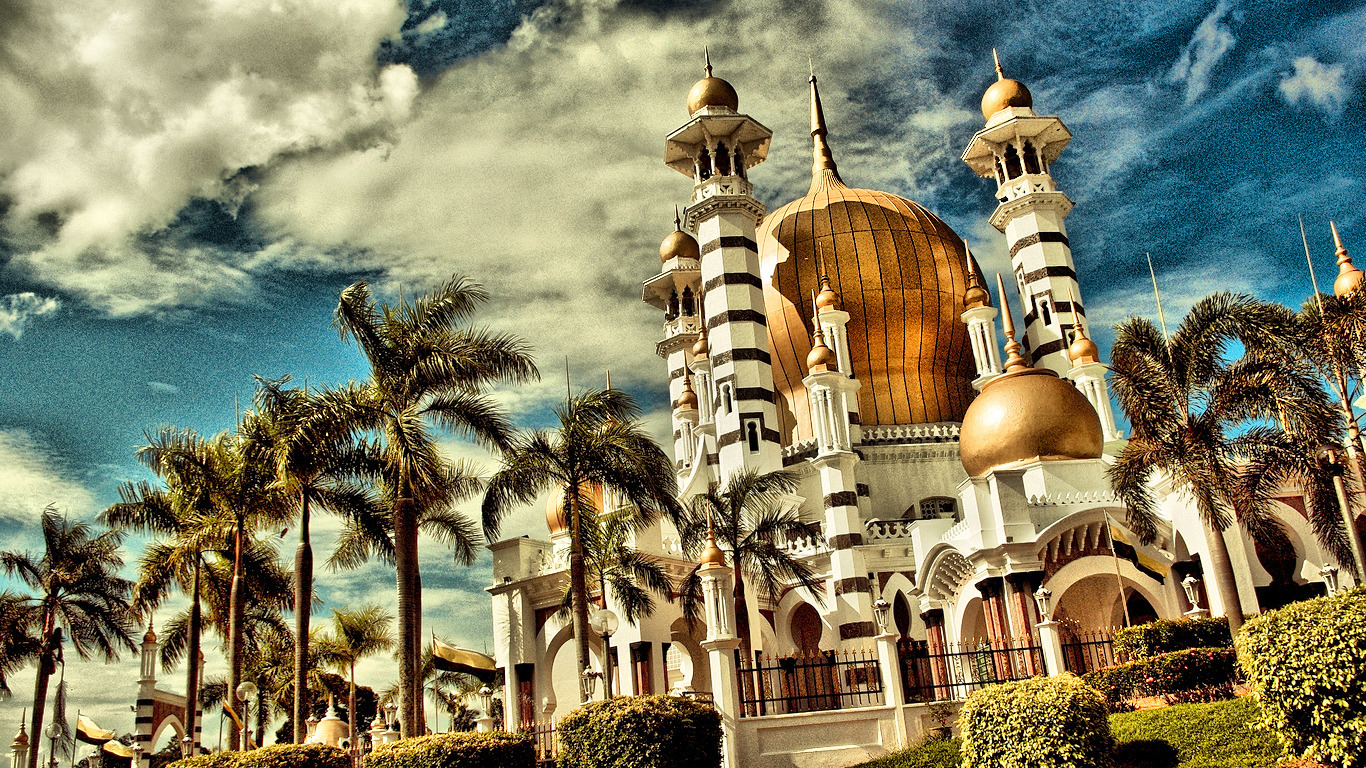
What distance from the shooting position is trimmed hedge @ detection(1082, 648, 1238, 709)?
61.2 ft

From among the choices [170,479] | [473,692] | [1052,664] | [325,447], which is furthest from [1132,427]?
[473,692]

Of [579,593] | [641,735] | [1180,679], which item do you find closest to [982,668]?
[1180,679]

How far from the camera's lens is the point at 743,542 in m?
27.3

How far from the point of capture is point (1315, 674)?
1303 cm

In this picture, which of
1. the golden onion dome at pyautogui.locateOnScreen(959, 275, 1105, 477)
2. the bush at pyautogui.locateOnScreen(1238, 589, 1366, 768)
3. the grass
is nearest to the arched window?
the golden onion dome at pyautogui.locateOnScreen(959, 275, 1105, 477)

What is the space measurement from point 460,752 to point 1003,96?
1323 inches

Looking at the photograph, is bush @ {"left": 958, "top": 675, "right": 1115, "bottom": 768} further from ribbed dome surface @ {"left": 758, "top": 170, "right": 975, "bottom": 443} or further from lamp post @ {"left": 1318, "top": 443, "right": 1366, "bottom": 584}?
ribbed dome surface @ {"left": 758, "top": 170, "right": 975, "bottom": 443}

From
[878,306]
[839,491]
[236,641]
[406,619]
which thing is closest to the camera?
[406,619]

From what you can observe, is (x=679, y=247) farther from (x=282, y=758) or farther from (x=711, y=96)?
(x=282, y=758)

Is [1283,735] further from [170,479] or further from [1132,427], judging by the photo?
[170,479]

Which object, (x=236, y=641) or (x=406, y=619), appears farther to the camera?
(x=236, y=641)

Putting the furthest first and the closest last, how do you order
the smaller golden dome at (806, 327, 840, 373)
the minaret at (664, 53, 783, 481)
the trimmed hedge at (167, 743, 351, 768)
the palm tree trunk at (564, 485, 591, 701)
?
the minaret at (664, 53, 783, 481) < the smaller golden dome at (806, 327, 840, 373) < the palm tree trunk at (564, 485, 591, 701) < the trimmed hedge at (167, 743, 351, 768)

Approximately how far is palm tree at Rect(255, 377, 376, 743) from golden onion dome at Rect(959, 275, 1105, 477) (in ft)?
49.5

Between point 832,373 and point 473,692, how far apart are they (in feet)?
73.0
